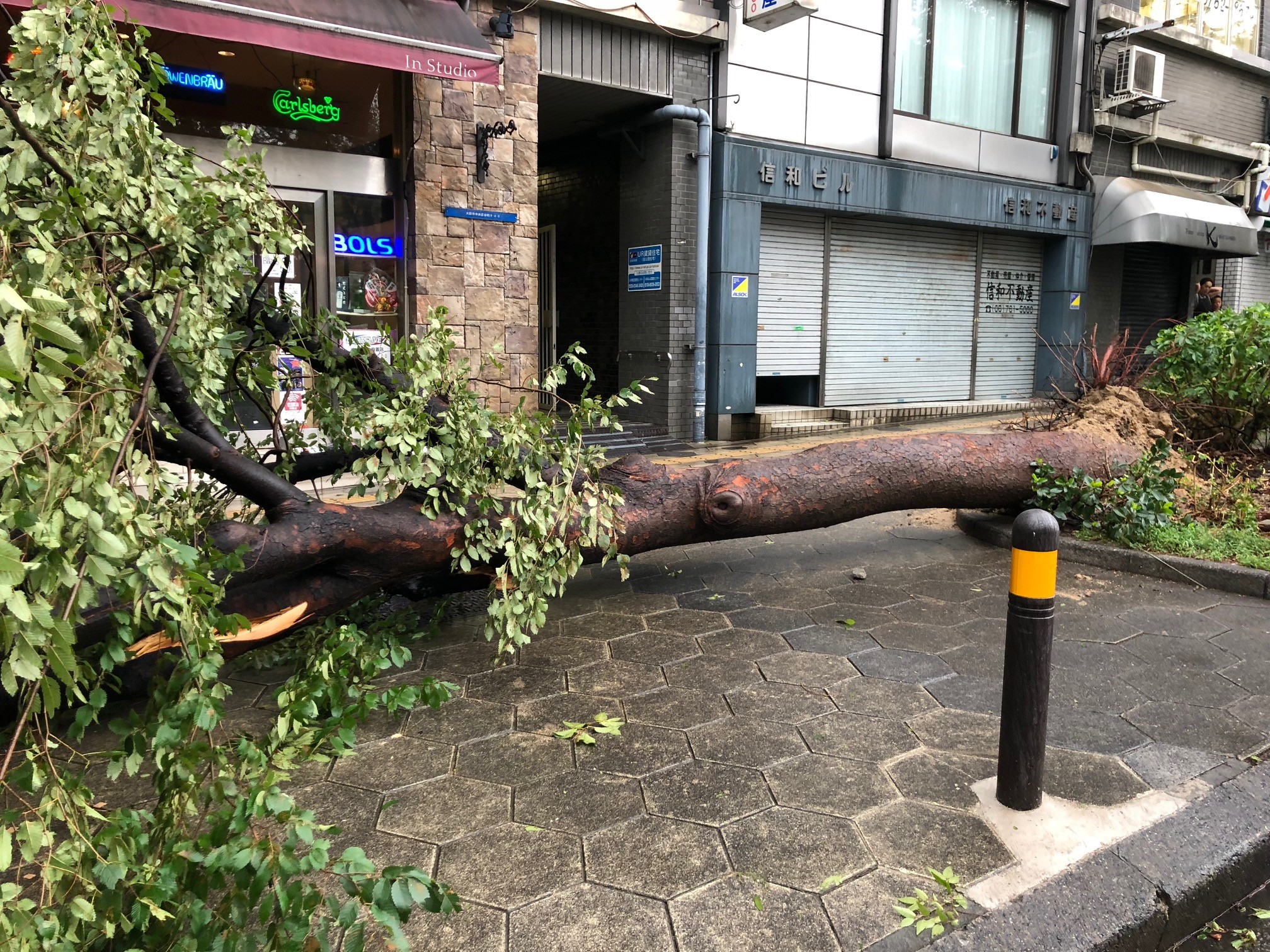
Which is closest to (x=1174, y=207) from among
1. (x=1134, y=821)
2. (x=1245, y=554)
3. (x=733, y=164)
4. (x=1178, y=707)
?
(x=733, y=164)

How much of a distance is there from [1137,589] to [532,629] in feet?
11.6

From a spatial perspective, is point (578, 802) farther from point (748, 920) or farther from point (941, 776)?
point (941, 776)

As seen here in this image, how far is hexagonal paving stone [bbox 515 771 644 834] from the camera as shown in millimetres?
2746

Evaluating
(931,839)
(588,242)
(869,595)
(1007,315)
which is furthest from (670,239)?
(931,839)

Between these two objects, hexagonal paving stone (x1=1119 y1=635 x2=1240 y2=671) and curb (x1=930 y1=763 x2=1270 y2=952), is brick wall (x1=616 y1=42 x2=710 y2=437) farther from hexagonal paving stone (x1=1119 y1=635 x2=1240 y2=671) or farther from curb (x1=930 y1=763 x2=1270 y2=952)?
curb (x1=930 y1=763 x2=1270 y2=952)

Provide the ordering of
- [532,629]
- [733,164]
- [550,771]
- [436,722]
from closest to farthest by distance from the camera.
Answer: [550,771]
[436,722]
[532,629]
[733,164]

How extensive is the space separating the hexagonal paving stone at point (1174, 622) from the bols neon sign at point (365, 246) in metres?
6.92

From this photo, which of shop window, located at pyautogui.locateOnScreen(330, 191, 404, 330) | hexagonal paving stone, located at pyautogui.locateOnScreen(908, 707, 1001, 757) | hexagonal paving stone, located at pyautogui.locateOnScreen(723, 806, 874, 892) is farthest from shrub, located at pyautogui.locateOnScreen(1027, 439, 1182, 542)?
shop window, located at pyautogui.locateOnScreen(330, 191, 404, 330)

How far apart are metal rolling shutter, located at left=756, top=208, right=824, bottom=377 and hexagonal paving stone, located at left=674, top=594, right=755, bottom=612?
7.14 metres

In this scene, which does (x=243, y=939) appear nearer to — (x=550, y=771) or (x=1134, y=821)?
(x=550, y=771)

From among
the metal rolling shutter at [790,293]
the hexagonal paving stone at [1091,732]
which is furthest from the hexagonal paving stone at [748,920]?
the metal rolling shutter at [790,293]

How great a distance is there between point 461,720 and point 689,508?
5.52 feet

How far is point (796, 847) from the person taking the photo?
Result: 2.61m

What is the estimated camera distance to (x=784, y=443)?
35.8ft
